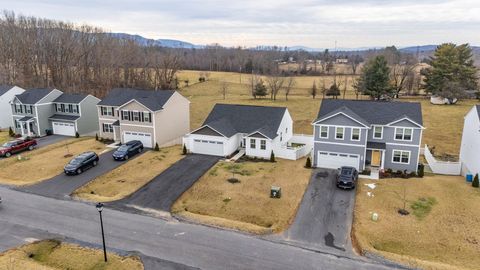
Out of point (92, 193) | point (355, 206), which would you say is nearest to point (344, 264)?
point (355, 206)

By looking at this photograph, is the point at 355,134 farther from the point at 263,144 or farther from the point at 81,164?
the point at 81,164

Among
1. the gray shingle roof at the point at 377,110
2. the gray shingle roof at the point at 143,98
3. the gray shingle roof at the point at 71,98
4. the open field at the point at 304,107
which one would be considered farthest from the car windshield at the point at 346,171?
the gray shingle roof at the point at 71,98

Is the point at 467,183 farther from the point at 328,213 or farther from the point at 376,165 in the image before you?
the point at 328,213

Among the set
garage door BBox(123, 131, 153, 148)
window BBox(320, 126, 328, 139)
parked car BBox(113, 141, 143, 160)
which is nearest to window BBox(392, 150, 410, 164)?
window BBox(320, 126, 328, 139)

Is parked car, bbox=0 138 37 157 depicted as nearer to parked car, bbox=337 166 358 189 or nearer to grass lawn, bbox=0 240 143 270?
grass lawn, bbox=0 240 143 270

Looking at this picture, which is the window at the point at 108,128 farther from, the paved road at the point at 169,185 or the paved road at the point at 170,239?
the paved road at the point at 170,239

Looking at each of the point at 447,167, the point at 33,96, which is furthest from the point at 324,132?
the point at 33,96
